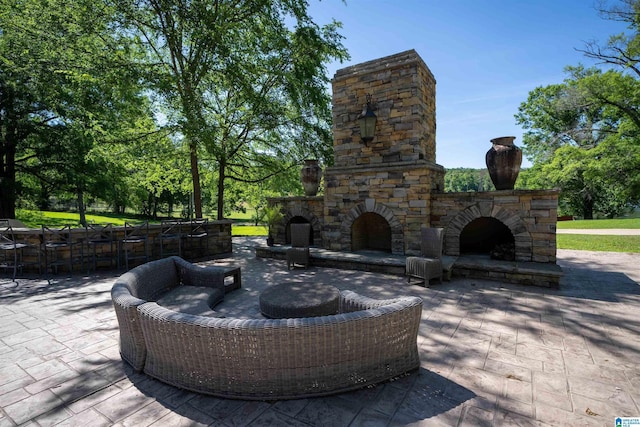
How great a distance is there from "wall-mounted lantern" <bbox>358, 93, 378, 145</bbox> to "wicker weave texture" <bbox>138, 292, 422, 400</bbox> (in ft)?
18.5

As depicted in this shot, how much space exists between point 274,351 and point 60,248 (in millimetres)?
6881

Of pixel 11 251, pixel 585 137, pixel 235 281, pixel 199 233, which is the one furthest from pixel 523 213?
pixel 585 137

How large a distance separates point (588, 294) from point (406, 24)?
665 centimetres

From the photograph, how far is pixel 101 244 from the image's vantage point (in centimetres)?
663

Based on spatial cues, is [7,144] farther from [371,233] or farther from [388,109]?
[388,109]

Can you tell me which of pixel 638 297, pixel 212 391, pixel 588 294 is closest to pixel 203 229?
pixel 212 391

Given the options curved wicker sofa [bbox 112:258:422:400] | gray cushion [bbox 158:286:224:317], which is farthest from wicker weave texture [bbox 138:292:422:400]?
gray cushion [bbox 158:286:224:317]

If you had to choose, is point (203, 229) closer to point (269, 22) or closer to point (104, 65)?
point (104, 65)

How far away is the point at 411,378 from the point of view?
247 cm

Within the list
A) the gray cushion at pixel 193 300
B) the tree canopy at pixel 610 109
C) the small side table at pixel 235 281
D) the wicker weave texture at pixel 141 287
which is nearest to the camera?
the wicker weave texture at pixel 141 287

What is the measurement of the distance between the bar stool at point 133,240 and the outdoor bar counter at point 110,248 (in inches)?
0.9

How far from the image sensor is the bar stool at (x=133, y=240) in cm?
662

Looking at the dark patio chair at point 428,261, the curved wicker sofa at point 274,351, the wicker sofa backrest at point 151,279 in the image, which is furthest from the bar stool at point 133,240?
the dark patio chair at point 428,261

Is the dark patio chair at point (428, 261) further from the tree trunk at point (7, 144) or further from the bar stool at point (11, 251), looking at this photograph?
the tree trunk at point (7, 144)
